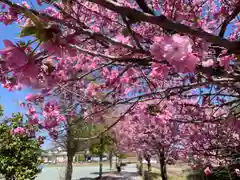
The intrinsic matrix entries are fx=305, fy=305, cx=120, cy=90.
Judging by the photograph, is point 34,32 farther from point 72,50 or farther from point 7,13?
point 7,13

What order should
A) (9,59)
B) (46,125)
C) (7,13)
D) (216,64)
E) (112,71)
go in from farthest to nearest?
(46,125)
(112,71)
(7,13)
(216,64)
(9,59)

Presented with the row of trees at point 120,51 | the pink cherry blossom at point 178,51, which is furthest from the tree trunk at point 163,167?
the pink cherry blossom at point 178,51

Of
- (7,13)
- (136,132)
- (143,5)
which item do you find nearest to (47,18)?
(143,5)

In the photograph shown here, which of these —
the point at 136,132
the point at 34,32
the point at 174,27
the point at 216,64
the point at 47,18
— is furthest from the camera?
the point at 136,132

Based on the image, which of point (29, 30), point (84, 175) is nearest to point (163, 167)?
point (29, 30)

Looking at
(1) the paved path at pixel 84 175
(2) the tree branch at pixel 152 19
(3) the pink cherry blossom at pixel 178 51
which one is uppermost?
Answer: (2) the tree branch at pixel 152 19

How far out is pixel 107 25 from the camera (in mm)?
3701

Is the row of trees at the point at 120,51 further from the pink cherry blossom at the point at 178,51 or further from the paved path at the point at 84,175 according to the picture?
the paved path at the point at 84,175

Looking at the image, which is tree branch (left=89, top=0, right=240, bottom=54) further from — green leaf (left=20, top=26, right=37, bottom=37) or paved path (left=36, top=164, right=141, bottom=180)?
paved path (left=36, top=164, right=141, bottom=180)

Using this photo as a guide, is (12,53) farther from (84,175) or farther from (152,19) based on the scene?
(84,175)

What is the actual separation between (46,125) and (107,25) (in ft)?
7.34

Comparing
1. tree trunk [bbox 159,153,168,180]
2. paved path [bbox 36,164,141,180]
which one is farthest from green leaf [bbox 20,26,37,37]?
paved path [bbox 36,164,141,180]

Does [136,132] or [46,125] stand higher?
[136,132]

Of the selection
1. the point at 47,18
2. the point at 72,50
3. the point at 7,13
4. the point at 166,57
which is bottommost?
the point at 166,57
